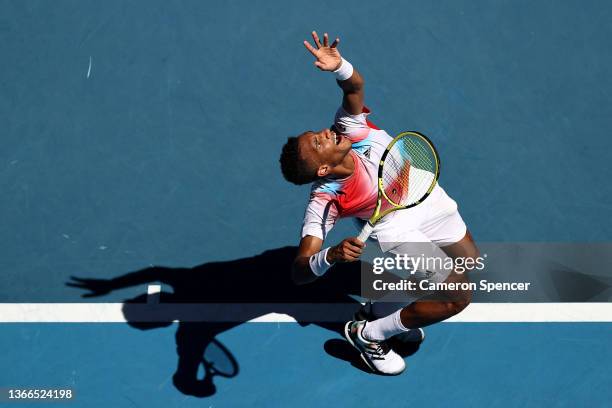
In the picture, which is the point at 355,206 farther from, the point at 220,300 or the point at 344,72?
the point at 220,300

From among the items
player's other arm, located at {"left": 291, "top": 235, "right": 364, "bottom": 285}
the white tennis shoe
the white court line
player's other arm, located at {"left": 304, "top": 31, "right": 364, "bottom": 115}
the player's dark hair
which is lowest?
the white tennis shoe

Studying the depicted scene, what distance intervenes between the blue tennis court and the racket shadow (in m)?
0.02

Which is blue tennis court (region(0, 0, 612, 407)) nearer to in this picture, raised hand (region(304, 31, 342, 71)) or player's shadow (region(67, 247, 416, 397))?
player's shadow (region(67, 247, 416, 397))

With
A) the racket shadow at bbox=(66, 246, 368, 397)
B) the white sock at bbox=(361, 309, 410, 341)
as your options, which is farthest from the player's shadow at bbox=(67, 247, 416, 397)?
the white sock at bbox=(361, 309, 410, 341)

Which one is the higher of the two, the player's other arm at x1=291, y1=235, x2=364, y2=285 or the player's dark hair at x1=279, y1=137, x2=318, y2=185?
the player's dark hair at x1=279, y1=137, x2=318, y2=185

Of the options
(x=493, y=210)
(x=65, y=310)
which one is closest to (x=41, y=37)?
(x=65, y=310)

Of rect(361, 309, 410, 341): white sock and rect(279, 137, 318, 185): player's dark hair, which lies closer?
rect(279, 137, 318, 185): player's dark hair

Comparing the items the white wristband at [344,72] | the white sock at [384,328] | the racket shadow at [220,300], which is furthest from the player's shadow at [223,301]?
the white wristband at [344,72]

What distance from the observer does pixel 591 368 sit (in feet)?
21.6

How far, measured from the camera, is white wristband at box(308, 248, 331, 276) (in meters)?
5.28

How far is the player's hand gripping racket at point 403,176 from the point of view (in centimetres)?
557

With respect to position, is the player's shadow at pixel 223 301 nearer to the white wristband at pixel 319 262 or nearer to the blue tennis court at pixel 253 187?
the blue tennis court at pixel 253 187

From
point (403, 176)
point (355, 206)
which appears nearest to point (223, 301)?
point (355, 206)

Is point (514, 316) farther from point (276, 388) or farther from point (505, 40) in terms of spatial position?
point (505, 40)
